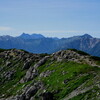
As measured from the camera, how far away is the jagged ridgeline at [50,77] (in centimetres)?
7600

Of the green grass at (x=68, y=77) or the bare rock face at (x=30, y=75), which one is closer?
the green grass at (x=68, y=77)

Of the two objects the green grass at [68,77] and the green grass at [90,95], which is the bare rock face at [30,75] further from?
the green grass at [90,95]

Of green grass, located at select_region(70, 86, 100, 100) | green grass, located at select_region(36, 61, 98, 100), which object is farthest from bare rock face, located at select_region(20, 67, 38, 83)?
green grass, located at select_region(70, 86, 100, 100)

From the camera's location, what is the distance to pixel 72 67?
9950 cm

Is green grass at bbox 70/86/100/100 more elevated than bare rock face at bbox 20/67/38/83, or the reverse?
green grass at bbox 70/86/100/100

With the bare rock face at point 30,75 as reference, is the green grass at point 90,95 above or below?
above

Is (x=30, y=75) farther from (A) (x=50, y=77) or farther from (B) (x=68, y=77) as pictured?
(B) (x=68, y=77)

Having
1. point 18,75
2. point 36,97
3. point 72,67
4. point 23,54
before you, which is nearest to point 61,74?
point 72,67

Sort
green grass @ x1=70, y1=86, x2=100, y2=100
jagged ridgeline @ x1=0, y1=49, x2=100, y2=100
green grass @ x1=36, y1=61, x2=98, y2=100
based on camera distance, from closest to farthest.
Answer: green grass @ x1=70, y1=86, x2=100, y2=100, jagged ridgeline @ x1=0, y1=49, x2=100, y2=100, green grass @ x1=36, y1=61, x2=98, y2=100

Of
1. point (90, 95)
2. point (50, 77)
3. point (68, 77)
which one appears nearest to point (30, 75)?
point (50, 77)

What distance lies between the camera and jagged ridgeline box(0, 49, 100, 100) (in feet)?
249

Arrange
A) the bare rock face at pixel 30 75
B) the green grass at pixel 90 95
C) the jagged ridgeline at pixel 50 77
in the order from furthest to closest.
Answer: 1. the bare rock face at pixel 30 75
2. the jagged ridgeline at pixel 50 77
3. the green grass at pixel 90 95

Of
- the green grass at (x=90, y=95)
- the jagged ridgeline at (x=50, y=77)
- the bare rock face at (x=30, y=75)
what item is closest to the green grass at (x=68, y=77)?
the jagged ridgeline at (x=50, y=77)

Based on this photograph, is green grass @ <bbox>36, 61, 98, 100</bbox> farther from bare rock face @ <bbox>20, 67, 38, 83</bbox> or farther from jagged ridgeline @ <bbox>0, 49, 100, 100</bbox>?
bare rock face @ <bbox>20, 67, 38, 83</bbox>
